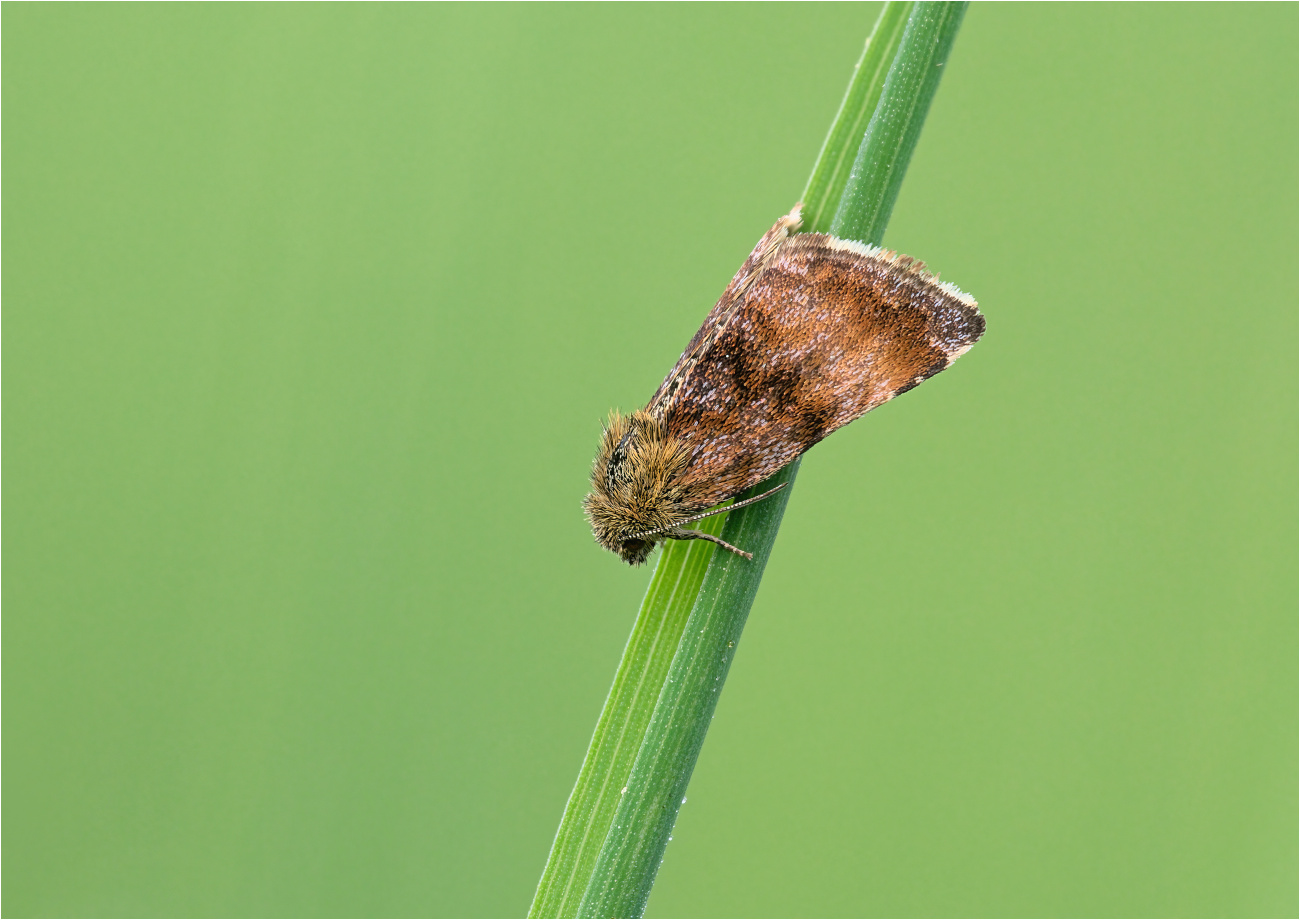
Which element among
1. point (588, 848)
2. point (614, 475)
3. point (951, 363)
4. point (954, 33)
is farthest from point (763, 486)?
point (954, 33)

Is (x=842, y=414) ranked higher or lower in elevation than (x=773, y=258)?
lower

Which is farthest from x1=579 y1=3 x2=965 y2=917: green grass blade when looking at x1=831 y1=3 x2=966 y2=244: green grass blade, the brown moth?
the brown moth

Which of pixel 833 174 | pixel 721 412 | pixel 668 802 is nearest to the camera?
pixel 668 802

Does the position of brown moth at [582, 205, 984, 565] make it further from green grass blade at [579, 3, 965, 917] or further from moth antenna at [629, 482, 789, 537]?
green grass blade at [579, 3, 965, 917]

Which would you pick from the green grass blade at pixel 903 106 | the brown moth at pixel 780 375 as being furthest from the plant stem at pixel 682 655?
the brown moth at pixel 780 375

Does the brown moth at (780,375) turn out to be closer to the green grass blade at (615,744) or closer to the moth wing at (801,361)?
the moth wing at (801,361)

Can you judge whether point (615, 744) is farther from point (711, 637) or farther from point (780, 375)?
point (780, 375)

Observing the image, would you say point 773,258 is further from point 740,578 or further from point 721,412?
point 740,578

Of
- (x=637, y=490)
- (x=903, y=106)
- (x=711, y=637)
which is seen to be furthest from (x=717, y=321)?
(x=711, y=637)
